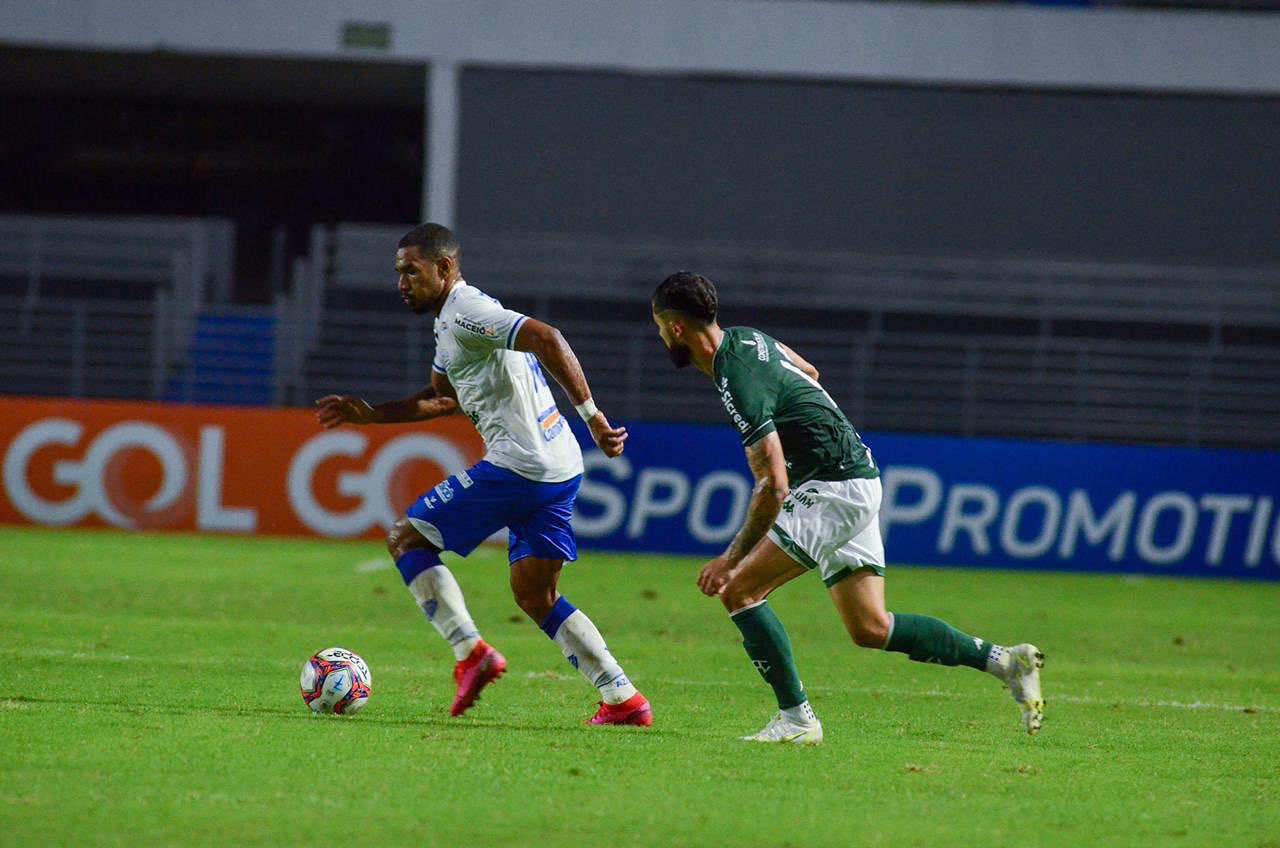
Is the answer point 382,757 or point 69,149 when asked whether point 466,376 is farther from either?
point 69,149

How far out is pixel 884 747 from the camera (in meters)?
7.09

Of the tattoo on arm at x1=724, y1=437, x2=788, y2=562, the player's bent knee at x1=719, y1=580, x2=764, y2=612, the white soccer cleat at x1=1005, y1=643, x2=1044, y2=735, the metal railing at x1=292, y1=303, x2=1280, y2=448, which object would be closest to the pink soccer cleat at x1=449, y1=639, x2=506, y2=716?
the player's bent knee at x1=719, y1=580, x2=764, y2=612

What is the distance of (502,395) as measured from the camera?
7.55 m

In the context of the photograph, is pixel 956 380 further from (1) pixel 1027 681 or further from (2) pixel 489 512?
(2) pixel 489 512

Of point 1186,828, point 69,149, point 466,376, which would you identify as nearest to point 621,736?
point 466,376

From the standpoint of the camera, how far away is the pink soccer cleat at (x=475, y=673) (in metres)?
7.29

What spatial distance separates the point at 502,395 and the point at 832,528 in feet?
5.36

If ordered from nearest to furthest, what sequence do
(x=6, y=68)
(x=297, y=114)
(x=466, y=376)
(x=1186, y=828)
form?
(x=1186, y=828), (x=466, y=376), (x=6, y=68), (x=297, y=114)

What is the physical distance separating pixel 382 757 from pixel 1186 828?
2.92 metres

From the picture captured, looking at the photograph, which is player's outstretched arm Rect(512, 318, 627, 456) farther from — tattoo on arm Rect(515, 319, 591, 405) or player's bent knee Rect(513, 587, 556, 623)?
player's bent knee Rect(513, 587, 556, 623)

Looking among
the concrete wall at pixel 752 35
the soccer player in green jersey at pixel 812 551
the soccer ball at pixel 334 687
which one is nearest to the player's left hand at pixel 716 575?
the soccer player in green jersey at pixel 812 551

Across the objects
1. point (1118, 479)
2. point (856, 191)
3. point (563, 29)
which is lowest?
point (1118, 479)

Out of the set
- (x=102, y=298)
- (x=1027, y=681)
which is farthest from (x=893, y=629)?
(x=102, y=298)

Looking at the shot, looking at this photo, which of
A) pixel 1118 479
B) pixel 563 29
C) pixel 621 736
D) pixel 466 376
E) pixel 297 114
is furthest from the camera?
pixel 297 114
